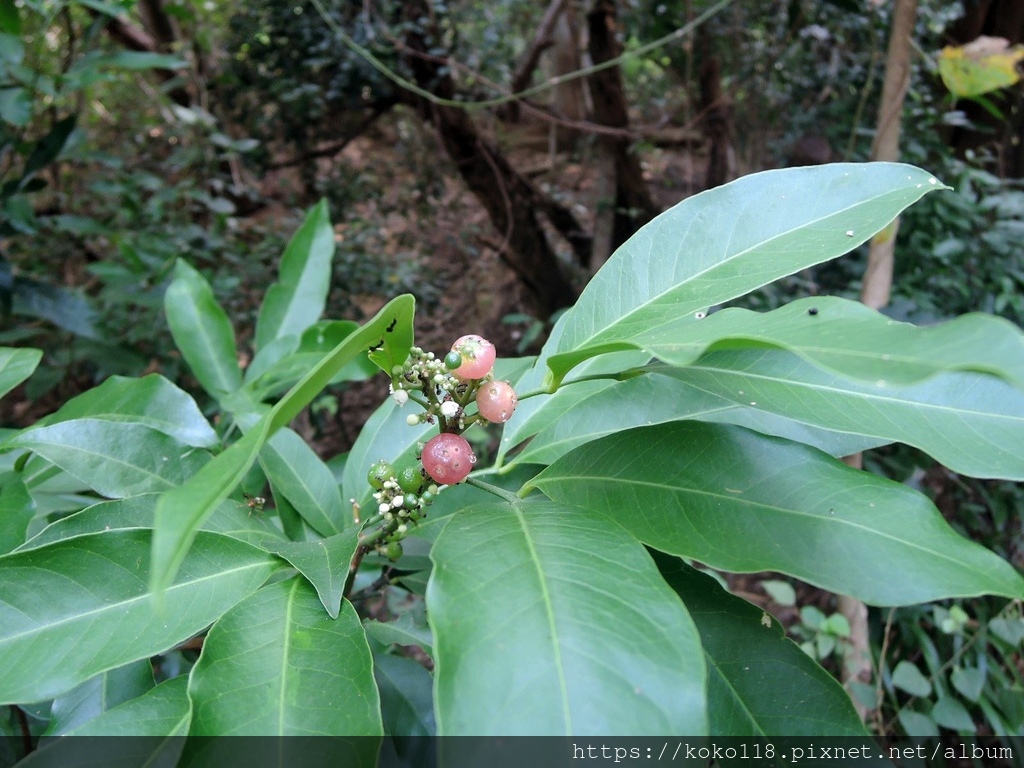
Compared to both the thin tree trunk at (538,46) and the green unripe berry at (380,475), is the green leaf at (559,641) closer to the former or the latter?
the green unripe berry at (380,475)

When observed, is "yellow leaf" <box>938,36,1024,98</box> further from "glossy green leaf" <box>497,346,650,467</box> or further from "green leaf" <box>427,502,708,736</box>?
"green leaf" <box>427,502,708,736</box>

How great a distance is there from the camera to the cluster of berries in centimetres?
49

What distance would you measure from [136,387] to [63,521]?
262 mm

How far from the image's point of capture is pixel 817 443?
595 mm

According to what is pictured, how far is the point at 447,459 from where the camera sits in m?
0.49

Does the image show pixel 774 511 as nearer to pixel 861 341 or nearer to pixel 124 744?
pixel 861 341

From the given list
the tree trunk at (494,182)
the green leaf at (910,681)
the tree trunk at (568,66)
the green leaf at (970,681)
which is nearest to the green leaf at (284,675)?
the green leaf at (910,681)

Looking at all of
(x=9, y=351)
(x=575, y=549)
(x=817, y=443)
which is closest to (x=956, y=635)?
(x=817, y=443)

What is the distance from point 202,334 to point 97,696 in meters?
0.60

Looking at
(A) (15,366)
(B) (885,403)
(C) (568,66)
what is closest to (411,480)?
(B) (885,403)

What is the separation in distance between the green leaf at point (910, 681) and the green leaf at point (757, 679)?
56.8 inches

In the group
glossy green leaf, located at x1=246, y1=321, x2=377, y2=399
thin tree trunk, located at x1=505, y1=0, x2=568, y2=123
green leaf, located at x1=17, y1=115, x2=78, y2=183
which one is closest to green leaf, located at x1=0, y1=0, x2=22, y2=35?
green leaf, located at x1=17, y1=115, x2=78, y2=183

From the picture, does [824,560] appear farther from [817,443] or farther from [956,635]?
[956,635]

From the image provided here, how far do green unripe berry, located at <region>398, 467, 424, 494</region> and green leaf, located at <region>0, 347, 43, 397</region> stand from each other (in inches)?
20.3
